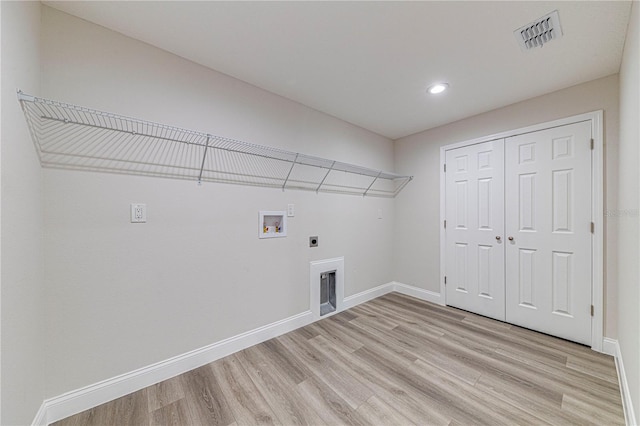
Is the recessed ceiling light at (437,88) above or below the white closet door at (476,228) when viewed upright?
above

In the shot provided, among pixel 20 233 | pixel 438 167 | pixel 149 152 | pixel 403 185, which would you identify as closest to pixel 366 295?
pixel 403 185

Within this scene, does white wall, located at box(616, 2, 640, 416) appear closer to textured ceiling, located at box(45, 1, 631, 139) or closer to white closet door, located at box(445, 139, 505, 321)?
textured ceiling, located at box(45, 1, 631, 139)

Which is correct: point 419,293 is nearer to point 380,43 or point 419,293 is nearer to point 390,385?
point 390,385

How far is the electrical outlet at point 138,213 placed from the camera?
1.59 meters

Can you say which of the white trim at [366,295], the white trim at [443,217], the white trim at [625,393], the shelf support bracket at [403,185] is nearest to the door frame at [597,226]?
the white trim at [625,393]

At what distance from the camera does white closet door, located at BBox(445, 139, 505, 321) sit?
8.66 ft

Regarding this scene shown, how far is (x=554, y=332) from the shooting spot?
2.27 meters

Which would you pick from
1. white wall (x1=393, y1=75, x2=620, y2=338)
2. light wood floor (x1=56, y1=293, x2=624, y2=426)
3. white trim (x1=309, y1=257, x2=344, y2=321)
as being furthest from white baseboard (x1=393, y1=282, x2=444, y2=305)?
white trim (x1=309, y1=257, x2=344, y2=321)

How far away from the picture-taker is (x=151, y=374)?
1.64 metres

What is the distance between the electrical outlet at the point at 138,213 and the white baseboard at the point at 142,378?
1.02m

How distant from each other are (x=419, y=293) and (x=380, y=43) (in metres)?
3.05

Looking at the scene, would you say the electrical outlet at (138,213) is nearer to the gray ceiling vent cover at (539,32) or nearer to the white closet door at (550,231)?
the gray ceiling vent cover at (539,32)

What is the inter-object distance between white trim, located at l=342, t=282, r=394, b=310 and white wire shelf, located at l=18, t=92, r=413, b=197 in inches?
58.3

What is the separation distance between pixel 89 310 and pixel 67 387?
0.44 m
